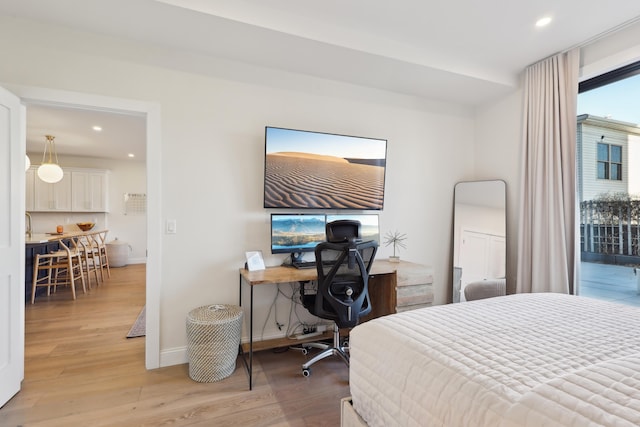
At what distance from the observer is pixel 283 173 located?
271 centimetres

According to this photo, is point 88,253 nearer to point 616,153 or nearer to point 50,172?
point 50,172

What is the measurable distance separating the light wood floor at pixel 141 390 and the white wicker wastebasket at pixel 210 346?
74mm

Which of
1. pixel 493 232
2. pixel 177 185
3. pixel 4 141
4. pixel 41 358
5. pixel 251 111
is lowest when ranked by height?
pixel 41 358

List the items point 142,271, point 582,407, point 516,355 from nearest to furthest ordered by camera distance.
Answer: point 582,407 < point 516,355 < point 142,271

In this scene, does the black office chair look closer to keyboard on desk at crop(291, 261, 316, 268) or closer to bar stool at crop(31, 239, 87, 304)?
keyboard on desk at crop(291, 261, 316, 268)

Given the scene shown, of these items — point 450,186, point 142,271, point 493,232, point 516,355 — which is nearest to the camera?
point 516,355

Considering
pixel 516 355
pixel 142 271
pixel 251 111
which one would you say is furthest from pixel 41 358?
pixel 142 271

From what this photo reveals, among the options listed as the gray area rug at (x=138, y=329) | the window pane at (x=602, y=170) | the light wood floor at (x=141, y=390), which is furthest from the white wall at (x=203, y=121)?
the window pane at (x=602, y=170)

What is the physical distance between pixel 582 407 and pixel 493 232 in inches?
111

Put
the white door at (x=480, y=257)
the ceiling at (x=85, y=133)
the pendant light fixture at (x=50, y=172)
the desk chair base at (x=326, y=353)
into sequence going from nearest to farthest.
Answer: the desk chair base at (x=326, y=353), the white door at (x=480, y=257), the ceiling at (x=85, y=133), the pendant light fixture at (x=50, y=172)

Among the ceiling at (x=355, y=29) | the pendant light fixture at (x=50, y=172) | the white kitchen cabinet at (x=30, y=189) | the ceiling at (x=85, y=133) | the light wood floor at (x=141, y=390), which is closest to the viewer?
the light wood floor at (x=141, y=390)

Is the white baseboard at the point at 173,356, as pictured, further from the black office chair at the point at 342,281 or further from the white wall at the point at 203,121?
the black office chair at the point at 342,281

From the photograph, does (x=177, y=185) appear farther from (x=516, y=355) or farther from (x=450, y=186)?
(x=450, y=186)

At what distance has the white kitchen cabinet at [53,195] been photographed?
20.3 feet
